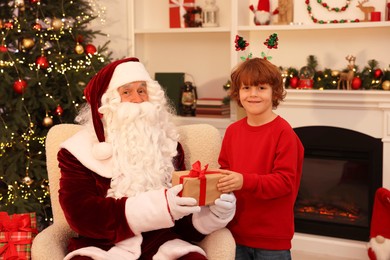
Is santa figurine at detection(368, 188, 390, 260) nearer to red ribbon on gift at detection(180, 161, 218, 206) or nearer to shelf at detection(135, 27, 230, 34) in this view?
shelf at detection(135, 27, 230, 34)

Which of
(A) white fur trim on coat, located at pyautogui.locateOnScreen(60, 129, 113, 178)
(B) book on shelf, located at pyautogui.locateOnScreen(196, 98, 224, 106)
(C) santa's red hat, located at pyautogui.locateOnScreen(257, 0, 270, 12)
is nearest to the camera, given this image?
(A) white fur trim on coat, located at pyautogui.locateOnScreen(60, 129, 113, 178)

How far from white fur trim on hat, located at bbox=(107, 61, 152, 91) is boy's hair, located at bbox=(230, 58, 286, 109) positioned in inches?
15.9

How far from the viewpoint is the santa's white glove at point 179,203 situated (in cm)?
217

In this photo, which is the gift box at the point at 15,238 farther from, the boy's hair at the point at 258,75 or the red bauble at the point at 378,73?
the red bauble at the point at 378,73

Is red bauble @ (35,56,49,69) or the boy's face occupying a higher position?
red bauble @ (35,56,49,69)

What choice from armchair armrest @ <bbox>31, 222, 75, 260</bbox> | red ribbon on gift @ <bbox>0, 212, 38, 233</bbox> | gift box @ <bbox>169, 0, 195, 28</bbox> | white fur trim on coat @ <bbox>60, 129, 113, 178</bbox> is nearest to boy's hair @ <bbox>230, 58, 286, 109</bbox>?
white fur trim on coat @ <bbox>60, 129, 113, 178</bbox>

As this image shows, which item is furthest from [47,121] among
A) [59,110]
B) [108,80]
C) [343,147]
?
[343,147]

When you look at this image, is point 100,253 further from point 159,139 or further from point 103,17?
point 103,17

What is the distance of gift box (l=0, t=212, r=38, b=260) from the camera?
257 cm

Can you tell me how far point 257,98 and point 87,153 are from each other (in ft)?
2.37

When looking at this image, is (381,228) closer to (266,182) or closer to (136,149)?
(266,182)

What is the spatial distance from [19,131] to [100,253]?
72.5 inches

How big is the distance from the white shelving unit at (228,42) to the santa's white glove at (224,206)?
2071 millimetres

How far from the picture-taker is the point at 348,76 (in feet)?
13.1
